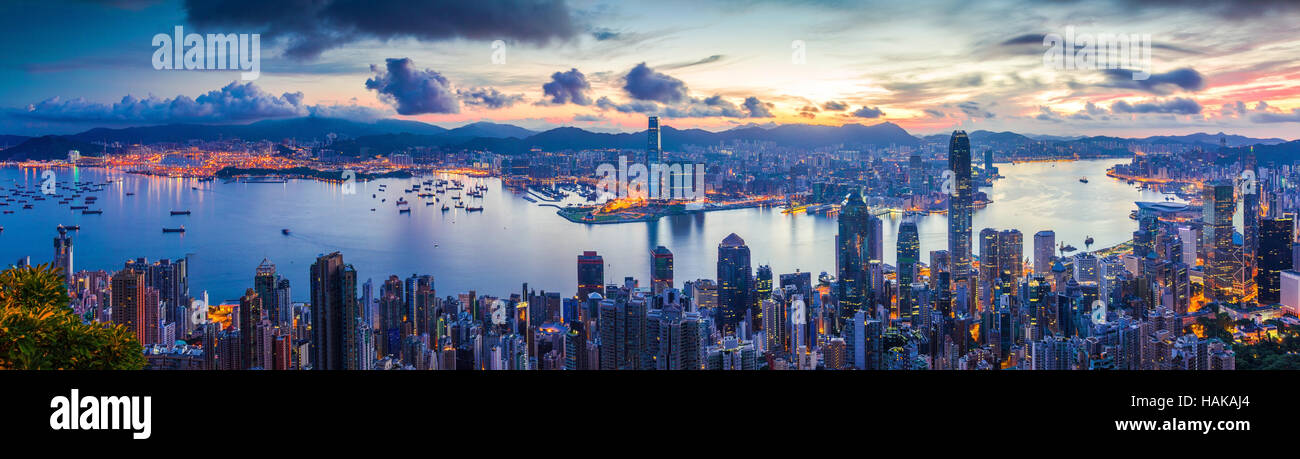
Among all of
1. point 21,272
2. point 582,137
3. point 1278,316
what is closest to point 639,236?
point 582,137

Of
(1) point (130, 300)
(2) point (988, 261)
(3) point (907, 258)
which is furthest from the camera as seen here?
(3) point (907, 258)

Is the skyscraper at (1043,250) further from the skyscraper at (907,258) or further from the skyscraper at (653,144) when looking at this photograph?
the skyscraper at (653,144)

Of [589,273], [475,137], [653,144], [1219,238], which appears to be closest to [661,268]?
[589,273]

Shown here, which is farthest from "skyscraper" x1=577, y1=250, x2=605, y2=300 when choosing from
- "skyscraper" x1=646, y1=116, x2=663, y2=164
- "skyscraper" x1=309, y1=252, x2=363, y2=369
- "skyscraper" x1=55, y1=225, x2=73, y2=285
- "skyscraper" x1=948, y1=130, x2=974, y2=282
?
"skyscraper" x1=55, y1=225, x2=73, y2=285

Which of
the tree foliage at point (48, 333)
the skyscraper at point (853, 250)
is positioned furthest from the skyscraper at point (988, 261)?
the tree foliage at point (48, 333)

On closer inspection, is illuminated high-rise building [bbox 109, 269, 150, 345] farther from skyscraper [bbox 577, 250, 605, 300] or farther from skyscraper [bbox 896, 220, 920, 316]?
skyscraper [bbox 896, 220, 920, 316]

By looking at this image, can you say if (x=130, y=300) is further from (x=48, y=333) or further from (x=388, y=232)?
(x=48, y=333)
